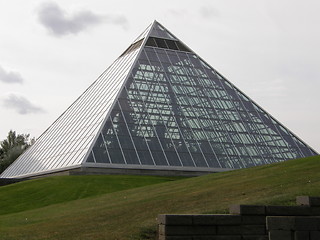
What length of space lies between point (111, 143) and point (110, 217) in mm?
25791

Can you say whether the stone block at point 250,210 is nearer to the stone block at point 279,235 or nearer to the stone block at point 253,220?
the stone block at point 253,220

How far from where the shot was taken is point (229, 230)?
510 inches

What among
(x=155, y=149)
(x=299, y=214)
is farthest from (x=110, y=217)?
(x=155, y=149)

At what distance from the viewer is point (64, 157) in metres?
45.3

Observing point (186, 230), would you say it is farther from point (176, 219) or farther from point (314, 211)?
point (314, 211)

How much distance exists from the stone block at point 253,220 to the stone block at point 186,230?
2.82 feet

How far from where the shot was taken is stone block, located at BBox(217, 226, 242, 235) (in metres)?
12.9

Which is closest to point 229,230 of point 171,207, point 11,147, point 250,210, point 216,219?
point 216,219

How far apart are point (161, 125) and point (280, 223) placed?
3500cm

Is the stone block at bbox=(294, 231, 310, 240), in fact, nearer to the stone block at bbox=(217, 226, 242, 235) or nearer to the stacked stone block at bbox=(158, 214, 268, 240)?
the stacked stone block at bbox=(158, 214, 268, 240)

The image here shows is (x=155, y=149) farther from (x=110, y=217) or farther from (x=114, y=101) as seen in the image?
(x=110, y=217)

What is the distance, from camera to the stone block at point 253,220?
Result: 43.1 feet

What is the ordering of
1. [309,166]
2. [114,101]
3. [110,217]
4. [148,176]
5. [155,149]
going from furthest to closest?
[114,101] → [155,149] → [148,176] → [309,166] → [110,217]

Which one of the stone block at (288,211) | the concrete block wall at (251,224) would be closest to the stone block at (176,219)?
the concrete block wall at (251,224)
